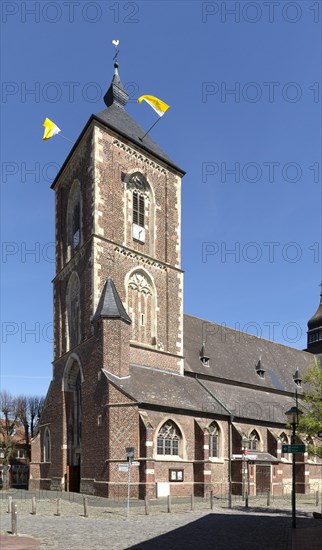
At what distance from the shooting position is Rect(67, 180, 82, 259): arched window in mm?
36188

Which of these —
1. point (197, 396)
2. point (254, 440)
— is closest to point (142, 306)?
point (197, 396)

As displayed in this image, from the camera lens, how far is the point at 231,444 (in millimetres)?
34688

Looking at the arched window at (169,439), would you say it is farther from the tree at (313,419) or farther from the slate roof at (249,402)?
the tree at (313,419)

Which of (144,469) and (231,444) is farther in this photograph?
(231,444)

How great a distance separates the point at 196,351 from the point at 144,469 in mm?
14349

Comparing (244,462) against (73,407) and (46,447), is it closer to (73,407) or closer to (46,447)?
(73,407)

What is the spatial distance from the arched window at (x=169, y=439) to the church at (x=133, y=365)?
7cm

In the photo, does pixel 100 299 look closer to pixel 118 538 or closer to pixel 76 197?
pixel 76 197

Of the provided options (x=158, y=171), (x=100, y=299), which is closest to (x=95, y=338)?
(x=100, y=299)

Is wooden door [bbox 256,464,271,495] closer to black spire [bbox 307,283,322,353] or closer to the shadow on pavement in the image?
the shadow on pavement

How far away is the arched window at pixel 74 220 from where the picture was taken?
36188 mm

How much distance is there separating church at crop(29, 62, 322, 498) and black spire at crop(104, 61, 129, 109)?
140 mm

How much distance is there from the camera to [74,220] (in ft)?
123

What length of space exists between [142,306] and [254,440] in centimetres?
1209
